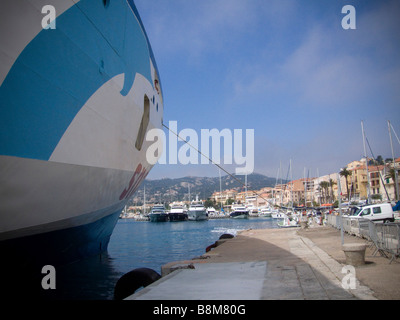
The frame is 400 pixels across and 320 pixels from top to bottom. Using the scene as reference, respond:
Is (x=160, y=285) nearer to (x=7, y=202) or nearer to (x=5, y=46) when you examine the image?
(x=7, y=202)

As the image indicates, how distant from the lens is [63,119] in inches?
245

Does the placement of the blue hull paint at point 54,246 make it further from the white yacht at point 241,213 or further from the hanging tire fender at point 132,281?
the white yacht at point 241,213

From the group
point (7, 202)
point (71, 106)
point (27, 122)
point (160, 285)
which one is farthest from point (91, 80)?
point (160, 285)

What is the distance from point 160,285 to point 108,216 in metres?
5.77

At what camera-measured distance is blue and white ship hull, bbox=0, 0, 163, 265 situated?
521 centimetres

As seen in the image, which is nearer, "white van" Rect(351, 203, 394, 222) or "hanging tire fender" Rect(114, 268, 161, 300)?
"hanging tire fender" Rect(114, 268, 161, 300)

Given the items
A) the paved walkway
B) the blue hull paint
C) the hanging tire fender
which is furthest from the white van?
the hanging tire fender

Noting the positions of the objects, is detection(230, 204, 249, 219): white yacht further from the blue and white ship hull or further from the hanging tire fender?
the hanging tire fender

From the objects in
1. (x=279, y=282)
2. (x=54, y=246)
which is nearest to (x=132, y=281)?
(x=54, y=246)

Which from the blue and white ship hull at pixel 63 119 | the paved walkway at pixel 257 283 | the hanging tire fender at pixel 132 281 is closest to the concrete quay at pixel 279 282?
the paved walkway at pixel 257 283

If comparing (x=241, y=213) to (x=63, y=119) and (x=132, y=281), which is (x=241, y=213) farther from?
(x=63, y=119)

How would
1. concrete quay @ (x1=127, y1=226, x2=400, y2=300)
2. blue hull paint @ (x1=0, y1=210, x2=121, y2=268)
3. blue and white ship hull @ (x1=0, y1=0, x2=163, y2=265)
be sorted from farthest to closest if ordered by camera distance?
blue hull paint @ (x1=0, y1=210, x2=121, y2=268), blue and white ship hull @ (x1=0, y1=0, x2=163, y2=265), concrete quay @ (x1=127, y1=226, x2=400, y2=300)

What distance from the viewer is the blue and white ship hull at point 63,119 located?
Answer: 5215 mm
